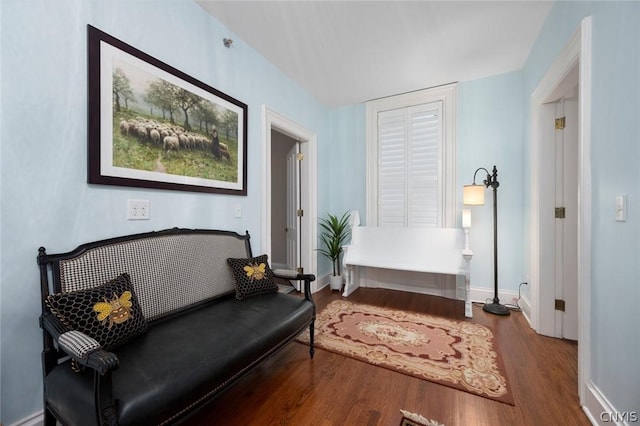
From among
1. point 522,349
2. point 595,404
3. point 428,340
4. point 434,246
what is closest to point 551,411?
point 595,404

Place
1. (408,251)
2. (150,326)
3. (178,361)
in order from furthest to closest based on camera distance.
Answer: (408,251) < (150,326) < (178,361)

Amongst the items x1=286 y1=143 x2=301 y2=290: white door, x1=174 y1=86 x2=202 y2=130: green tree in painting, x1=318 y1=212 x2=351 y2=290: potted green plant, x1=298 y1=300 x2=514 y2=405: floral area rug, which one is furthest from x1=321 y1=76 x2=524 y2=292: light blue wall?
x1=174 y1=86 x2=202 y2=130: green tree in painting

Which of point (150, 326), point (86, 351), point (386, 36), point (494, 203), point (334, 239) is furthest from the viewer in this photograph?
point (334, 239)

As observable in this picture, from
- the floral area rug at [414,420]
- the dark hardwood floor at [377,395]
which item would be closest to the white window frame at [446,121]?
the dark hardwood floor at [377,395]

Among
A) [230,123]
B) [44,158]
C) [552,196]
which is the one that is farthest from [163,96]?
[552,196]

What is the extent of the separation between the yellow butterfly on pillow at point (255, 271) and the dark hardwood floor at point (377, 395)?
0.64m

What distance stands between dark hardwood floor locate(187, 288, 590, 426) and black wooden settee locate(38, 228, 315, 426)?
0.99 ft

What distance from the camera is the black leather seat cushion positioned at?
0.95 meters

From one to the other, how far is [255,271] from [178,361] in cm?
93

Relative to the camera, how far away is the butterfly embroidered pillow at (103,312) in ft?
3.64

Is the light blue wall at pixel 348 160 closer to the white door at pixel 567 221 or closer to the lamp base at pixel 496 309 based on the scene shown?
the lamp base at pixel 496 309

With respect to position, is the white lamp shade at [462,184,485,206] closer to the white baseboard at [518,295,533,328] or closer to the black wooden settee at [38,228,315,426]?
the white baseboard at [518,295,533,328]

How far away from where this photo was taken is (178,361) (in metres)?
1.12

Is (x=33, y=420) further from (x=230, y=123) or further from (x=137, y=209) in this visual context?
(x=230, y=123)
